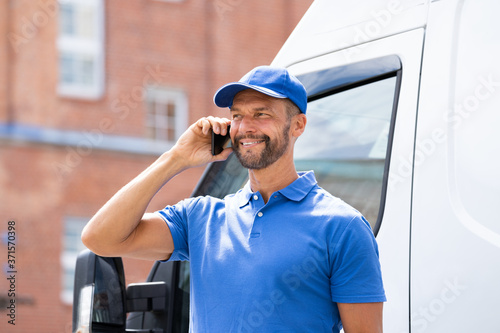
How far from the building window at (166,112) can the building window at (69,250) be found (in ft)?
8.39

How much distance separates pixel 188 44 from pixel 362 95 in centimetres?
1546

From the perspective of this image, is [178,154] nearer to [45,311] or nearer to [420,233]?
[420,233]

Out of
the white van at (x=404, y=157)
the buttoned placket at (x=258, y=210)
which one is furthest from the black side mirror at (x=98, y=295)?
the buttoned placket at (x=258, y=210)

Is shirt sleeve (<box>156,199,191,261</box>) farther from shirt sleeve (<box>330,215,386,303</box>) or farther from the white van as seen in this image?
shirt sleeve (<box>330,215,386,303</box>)

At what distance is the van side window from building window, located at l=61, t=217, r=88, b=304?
541 inches

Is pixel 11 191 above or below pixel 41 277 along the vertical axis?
above

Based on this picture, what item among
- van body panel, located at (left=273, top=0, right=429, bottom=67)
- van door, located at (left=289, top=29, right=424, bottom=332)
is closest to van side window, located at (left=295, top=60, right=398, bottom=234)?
van door, located at (left=289, top=29, right=424, bottom=332)

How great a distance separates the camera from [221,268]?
223cm

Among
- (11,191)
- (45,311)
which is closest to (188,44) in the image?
(11,191)

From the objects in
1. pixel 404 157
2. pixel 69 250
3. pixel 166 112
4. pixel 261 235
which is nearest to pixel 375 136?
pixel 404 157

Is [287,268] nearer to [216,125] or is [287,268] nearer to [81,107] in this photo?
[216,125]

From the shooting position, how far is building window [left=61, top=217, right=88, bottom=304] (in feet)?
52.9

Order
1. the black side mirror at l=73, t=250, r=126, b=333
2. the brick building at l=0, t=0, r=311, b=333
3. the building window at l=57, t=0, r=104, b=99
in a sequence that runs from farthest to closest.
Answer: the building window at l=57, t=0, r=104, b=99
the brick building at l=0, t=0, r=311, b=333
the black side mirror at l=73, t=250, r=126, b=333

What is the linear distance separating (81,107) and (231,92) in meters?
14.8
